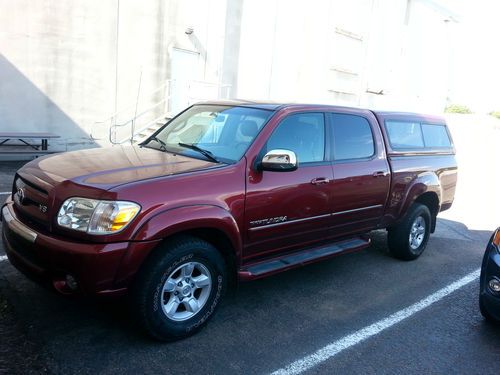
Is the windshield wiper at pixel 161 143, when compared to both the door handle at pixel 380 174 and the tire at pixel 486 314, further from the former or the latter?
the tire at pixel 486 314

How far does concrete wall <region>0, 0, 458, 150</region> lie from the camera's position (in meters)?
10.8

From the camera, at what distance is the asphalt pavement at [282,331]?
328 cm

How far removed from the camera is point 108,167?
3.62m

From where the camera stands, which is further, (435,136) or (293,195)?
(435,136)

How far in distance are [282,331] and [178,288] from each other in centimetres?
99

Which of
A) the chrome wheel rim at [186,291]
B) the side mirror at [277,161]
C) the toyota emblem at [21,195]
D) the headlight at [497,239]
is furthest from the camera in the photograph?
the headlight at [497,239]

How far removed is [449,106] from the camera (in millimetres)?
34875

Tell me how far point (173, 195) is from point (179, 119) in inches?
72.8

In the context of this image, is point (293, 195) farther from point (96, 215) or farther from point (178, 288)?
point (96, 215)

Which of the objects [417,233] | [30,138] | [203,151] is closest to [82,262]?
[203,151]

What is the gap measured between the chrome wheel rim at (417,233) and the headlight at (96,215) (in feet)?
13.1

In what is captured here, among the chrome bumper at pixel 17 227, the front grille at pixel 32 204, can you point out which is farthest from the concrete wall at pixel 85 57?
the front grille at pixel 32 204

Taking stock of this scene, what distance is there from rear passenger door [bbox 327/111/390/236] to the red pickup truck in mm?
17

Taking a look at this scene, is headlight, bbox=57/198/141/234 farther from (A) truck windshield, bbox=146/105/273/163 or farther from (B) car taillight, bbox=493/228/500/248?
(B) car taillight, bbox=493/228/500/248
